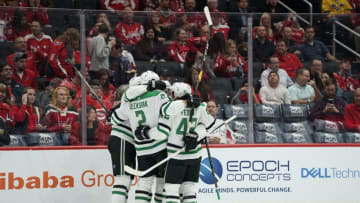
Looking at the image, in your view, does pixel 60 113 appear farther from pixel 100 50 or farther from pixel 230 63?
pixel 230 63

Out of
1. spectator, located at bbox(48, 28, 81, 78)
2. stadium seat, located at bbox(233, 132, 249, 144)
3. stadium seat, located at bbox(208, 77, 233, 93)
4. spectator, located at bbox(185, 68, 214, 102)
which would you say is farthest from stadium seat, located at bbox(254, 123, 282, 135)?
spectator, located at bbox(48, 28, 81, 78)

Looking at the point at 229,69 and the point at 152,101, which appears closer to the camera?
the point at 152,101

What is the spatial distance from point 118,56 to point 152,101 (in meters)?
1.11

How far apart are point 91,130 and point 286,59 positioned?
2.16 m

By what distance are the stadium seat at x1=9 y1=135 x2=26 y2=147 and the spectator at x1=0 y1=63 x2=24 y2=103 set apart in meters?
0.35

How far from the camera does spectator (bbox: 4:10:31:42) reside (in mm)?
7012

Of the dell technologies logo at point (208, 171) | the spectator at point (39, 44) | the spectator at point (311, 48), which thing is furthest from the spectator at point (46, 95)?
the spectator at point (311, 48)

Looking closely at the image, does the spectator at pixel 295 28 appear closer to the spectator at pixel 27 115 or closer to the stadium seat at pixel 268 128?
the stadium seat at pixel 268 128

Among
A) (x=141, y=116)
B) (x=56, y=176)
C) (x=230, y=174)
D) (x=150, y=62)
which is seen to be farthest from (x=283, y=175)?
(x=56, y=176)

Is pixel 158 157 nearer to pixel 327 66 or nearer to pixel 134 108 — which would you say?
pixel 134 108

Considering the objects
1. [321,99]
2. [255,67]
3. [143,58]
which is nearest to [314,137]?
[321,99]

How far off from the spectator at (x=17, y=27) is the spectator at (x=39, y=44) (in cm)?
6

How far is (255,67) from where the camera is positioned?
7543mm

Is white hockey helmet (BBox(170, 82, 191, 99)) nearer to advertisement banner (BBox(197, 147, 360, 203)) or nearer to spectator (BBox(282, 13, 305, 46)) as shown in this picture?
advertisement banner (BBox(197, 147, 360, 203))
